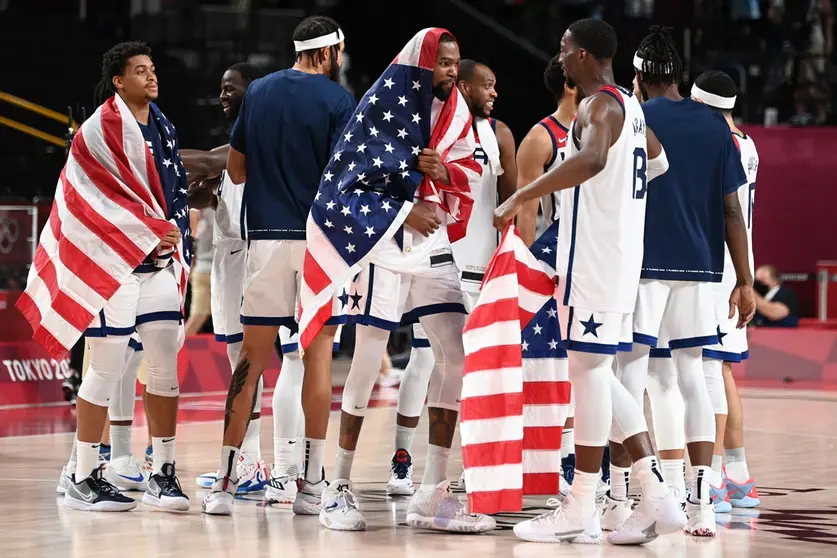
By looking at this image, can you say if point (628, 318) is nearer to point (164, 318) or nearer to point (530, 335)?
point (530, 335)

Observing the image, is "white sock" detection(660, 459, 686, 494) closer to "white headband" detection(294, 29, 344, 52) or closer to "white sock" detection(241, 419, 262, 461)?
"white sock" detection(241, 419, 262, 461)

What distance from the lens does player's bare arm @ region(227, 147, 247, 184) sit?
6836 mm

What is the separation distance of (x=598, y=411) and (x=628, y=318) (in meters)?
0.42

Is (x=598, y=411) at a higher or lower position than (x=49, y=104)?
lower

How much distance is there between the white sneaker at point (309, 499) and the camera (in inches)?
264

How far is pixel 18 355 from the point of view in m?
12.2

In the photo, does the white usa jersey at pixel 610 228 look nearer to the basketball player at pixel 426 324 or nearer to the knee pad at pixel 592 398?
the knee pad at pixel 592 398

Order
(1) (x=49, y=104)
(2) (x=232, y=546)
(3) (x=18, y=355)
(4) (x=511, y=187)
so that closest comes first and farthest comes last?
(2) (x=232, y=546) < (4) (x=511, y=187) < (3) (x=18, y=355) < (1) (x=49, y=104)

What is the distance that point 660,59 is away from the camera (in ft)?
21.2

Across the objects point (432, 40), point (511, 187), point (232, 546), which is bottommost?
point (232, 546)

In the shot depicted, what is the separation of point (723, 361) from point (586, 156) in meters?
2.13

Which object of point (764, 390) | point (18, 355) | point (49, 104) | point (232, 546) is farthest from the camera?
point (49, 104)

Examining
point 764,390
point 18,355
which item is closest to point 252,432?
point 18,355

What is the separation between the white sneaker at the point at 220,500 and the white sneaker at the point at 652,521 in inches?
74.1
